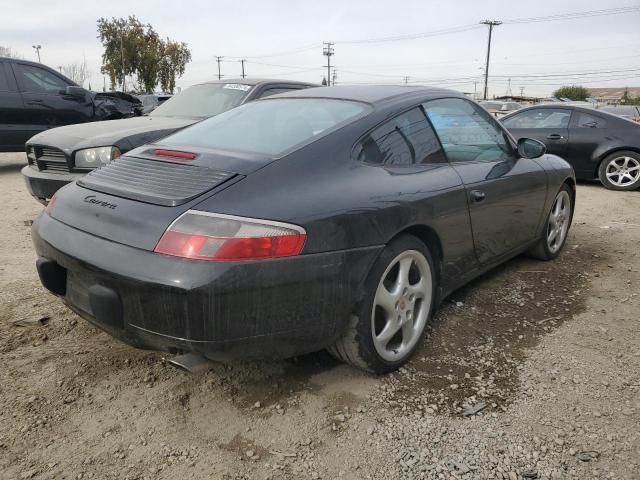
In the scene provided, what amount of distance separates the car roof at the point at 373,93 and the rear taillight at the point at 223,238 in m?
1.16

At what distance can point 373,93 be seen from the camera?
292 cm

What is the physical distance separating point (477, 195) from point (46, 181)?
368cm

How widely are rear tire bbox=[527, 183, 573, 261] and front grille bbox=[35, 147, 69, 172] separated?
4104mm

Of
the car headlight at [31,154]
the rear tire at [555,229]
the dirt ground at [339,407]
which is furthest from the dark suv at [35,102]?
the rear tire at [555,229]

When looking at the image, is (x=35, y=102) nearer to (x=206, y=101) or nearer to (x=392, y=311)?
(x=206, y=101)

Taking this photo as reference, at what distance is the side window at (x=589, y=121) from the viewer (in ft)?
27.2

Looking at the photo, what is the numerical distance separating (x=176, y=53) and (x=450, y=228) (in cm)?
4545

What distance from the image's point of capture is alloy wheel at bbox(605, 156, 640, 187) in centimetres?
814

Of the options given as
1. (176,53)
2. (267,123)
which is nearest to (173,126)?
(267,123)

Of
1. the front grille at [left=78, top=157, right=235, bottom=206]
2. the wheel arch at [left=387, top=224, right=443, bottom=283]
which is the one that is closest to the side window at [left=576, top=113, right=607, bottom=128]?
the wheel arch at [left=387, top=224, right=443, bottom=283]

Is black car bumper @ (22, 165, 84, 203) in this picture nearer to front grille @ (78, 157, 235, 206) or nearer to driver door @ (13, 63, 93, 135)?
front grille @ (78, 157, 235, 206)

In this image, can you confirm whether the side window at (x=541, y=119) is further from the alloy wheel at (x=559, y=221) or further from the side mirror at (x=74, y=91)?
the side mirror at (x=74, y=91)

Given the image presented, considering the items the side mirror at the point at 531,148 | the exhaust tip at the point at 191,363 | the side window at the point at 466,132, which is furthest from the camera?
the side mirror at the point at 531,148

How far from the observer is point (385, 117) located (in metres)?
2.62
